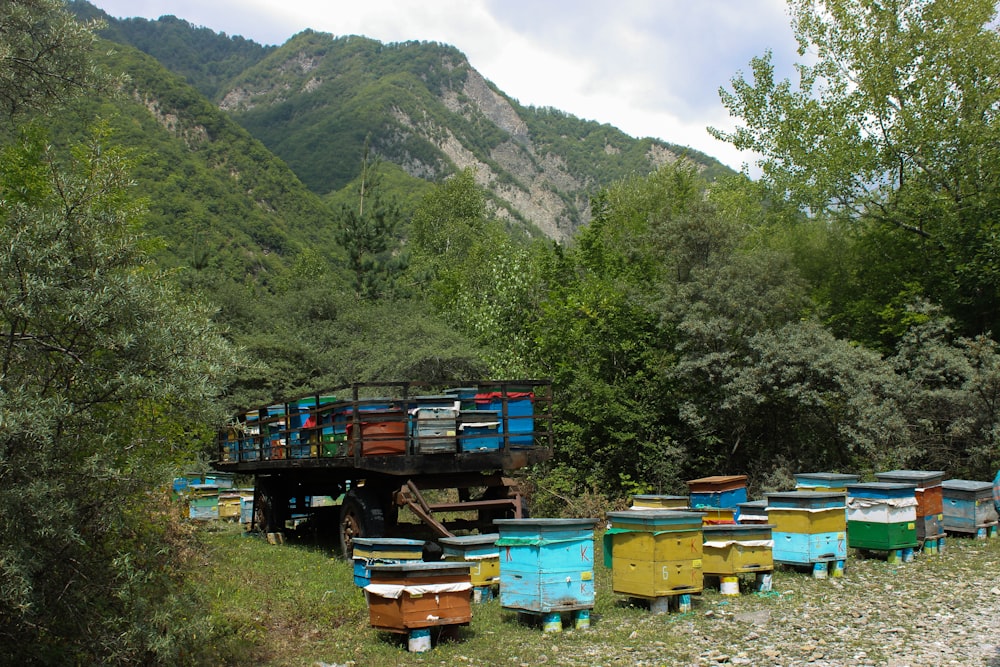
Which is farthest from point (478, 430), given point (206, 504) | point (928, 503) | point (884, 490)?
point (206, 504)

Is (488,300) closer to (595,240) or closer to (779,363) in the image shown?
(595,240)

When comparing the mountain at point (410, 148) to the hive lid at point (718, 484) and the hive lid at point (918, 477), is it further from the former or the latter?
the hive lid at point (918, 477)

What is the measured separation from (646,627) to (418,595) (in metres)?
2.46

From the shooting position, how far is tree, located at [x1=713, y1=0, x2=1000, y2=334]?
2131cm

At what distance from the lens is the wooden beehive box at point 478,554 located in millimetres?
9609

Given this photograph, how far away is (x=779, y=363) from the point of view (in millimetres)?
18000

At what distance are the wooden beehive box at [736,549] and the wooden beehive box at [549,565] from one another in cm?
205

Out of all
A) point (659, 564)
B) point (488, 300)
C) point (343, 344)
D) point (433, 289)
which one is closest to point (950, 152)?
point (488, 300)

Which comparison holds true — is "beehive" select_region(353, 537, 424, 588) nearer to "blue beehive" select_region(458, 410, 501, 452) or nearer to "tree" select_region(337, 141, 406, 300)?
"blue beehive" select_region(458, 410, 501, 452)

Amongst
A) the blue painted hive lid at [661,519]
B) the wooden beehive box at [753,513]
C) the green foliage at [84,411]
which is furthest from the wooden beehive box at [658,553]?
the green foliage at [84,411]

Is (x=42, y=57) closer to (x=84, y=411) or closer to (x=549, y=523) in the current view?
(x=84, y=411)

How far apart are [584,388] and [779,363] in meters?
4.74

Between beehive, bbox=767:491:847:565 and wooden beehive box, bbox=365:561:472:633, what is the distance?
4.97m

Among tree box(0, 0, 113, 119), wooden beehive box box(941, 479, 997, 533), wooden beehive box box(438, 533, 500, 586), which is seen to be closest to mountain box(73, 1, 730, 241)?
wooden beehive box box(941, 479, 997, 533)
